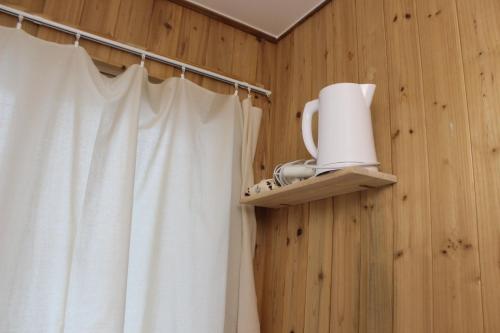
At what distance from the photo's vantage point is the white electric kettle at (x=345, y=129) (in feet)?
3.35

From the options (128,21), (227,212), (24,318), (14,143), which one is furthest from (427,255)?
(128,21)

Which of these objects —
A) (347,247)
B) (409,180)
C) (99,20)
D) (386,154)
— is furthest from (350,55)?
(99,20)

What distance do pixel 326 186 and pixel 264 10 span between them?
95 centimetres

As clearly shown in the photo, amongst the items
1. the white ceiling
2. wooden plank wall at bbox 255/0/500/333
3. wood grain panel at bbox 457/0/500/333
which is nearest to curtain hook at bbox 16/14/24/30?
the white ceiling

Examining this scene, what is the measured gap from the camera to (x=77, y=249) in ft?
3.76

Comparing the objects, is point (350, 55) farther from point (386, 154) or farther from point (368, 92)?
point (386, 154)

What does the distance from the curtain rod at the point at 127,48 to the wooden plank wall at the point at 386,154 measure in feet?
0.11

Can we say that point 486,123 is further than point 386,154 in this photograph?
No

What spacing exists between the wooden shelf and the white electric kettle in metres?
0.03

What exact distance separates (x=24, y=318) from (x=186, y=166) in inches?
27.0

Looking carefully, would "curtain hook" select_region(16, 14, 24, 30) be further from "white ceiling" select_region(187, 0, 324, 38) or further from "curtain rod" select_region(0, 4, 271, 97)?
A: "white ceiling" select_region(187, 0, 324, 38)

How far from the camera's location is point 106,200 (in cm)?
120

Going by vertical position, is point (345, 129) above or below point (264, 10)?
below

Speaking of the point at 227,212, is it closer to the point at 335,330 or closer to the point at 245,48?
the point at 335,330
